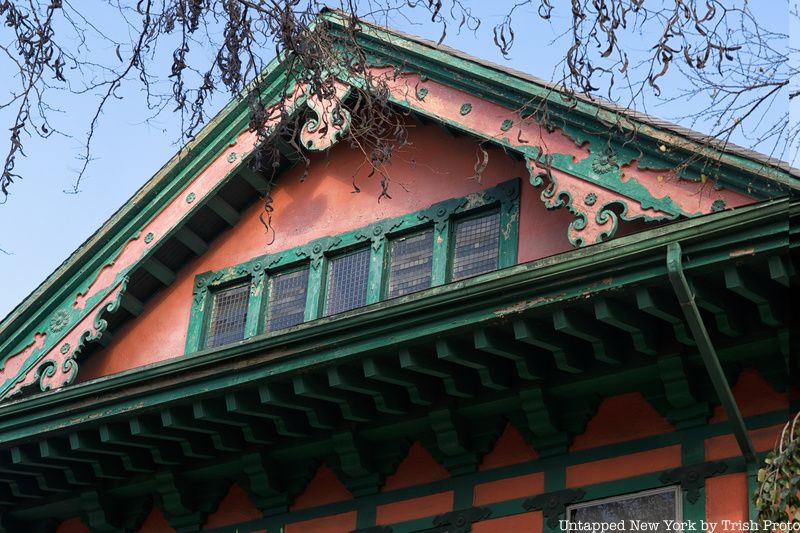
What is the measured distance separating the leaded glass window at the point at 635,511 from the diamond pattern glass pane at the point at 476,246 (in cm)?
255

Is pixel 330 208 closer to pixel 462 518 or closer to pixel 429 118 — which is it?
pixel 429 118

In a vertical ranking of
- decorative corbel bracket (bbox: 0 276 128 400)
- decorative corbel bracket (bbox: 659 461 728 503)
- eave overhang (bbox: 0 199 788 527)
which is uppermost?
decorative corbel bracket (bbox: 0 276 128 400)

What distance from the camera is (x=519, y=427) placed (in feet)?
36.2

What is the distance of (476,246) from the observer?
40.8ft

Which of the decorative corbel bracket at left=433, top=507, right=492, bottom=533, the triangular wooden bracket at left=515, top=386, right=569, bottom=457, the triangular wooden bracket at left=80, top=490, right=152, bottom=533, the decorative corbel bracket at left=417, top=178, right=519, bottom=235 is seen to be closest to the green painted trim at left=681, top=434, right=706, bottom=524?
the triangular wooden bracket at left=515, top=386, right=569, bottom=457

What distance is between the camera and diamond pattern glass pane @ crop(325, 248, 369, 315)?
1295cm

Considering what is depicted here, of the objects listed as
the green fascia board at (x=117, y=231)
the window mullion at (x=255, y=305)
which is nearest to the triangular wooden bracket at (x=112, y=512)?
the window mullion at (x=255, y=305)

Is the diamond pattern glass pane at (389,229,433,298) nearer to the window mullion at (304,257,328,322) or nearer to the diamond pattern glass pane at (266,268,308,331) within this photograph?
the window mullion at (304,257,328,322)

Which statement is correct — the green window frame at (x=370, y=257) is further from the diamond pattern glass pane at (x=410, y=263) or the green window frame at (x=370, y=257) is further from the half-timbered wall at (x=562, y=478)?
the half-timbered wall at (x=562, y=478)

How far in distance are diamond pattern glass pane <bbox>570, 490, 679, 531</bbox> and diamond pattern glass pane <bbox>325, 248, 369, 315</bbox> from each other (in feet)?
10.6

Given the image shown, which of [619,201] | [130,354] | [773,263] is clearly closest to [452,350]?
[619,201]

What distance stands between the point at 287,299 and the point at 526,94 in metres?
3.09

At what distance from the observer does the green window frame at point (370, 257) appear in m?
12.4

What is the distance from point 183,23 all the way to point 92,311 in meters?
6.41
